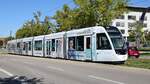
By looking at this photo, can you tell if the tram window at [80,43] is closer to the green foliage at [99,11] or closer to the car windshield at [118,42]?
the car windshield at [118,42]

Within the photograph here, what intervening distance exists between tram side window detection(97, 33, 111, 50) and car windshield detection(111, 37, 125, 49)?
1.59 ft

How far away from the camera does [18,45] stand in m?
65.4

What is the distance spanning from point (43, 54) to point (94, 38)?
1846cm

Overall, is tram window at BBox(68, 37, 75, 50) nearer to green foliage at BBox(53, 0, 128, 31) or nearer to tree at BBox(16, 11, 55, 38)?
green foliage at BBox(53, 0, 128, 31)

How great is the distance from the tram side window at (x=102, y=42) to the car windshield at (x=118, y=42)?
48 cm

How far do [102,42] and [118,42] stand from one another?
50.7 inches

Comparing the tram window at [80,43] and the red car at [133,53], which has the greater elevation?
the tram window at [80,43]

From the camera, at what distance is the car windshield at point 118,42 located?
29.2 meters

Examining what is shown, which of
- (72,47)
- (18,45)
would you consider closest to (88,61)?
(72,47)

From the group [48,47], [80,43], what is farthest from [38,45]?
[80,43]

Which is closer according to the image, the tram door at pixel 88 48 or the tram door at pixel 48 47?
the tram door at pixel 88 48

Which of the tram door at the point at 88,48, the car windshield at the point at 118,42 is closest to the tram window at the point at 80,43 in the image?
the tram door at the point at 88,48

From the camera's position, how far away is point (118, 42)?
96.9ft

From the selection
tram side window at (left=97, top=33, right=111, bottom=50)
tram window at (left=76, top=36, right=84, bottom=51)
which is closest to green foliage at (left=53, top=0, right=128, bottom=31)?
tram window at (left=76, top=36, right=84, bottom=51)
